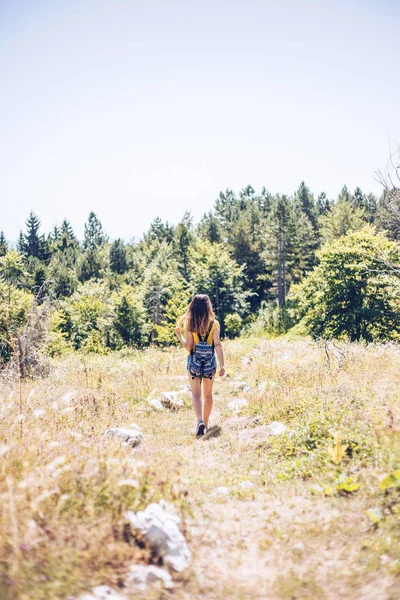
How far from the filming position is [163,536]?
108 inches

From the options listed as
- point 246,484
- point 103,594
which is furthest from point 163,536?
point 246,484

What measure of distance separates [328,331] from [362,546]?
2035 centimetres

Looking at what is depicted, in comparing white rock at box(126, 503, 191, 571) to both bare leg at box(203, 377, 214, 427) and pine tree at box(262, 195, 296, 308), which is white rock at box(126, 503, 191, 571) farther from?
pine tree at box(262, 195, 296, 308)

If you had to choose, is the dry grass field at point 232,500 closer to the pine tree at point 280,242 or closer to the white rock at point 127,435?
the white rock at point 127,435

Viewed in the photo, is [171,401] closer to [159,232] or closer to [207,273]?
[207,273]

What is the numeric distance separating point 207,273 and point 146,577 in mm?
36917

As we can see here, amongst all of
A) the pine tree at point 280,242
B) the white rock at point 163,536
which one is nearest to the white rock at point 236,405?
the white rock at point 163,536

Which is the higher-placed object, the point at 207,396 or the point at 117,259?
the point at 117,259

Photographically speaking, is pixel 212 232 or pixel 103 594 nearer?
pixel 103 594

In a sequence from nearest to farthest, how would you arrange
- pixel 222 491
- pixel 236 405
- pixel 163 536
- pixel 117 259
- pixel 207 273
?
1. pixel 163 536
2. pixel 222 491
3. pixel 236 405
4. pixel 207 273
5. pixel 117 259

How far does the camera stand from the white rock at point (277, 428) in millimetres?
5629

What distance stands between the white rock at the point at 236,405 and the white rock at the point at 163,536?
4.71 m

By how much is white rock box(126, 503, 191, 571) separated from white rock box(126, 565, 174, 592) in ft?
0.38

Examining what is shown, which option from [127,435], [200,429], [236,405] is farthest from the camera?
[236,405]
